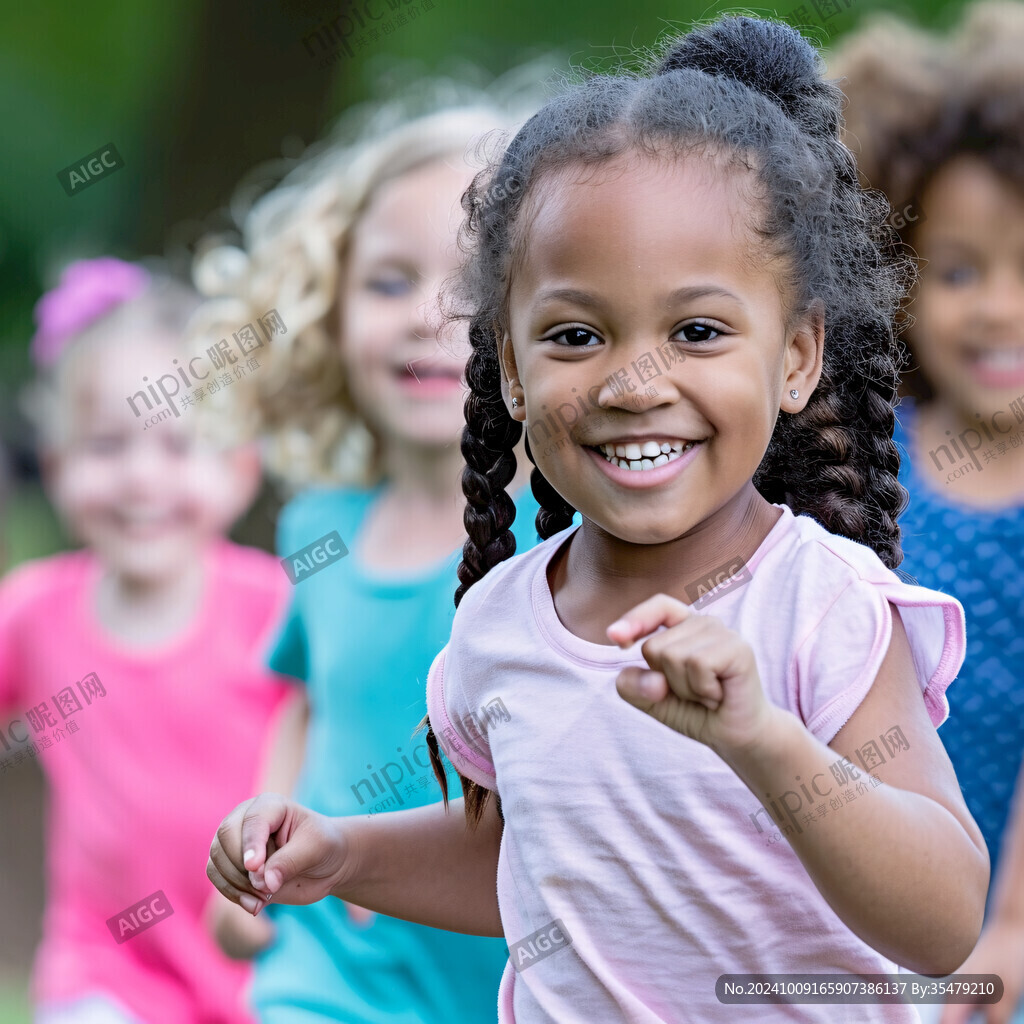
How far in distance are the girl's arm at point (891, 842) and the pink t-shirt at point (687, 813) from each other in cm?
4

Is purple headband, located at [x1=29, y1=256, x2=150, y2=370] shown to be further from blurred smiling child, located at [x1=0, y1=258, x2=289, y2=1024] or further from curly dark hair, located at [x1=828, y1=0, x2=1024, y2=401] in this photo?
curly dark hair, located at [x1=828, y1=0, x2=1024, y2=401]

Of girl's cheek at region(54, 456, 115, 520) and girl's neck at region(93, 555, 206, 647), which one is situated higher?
girl's cheek at region(54, 456, 115, 520)

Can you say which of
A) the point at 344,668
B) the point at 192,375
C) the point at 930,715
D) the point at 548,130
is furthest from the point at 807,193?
the point at 192,375

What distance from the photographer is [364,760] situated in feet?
7.23

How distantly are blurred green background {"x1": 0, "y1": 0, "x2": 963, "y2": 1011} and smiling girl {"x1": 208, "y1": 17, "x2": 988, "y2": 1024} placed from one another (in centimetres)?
162

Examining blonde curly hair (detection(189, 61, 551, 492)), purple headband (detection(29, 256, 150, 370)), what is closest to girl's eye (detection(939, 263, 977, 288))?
blonde curly hair (detection(189, 61, 551, 492))

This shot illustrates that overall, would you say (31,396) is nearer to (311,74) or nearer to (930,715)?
(311,74)

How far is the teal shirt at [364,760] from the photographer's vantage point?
78.9 inches

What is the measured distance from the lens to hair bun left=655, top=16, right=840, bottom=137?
119cm

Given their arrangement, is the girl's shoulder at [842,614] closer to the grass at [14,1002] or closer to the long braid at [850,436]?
the long braid at [850,436]

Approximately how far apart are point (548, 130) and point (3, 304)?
2.17 m

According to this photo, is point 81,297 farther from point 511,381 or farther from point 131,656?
point 511,381

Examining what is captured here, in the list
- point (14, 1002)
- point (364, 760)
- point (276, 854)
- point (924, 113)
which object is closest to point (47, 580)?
point (14, 1002)

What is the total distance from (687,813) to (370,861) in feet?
1.22
